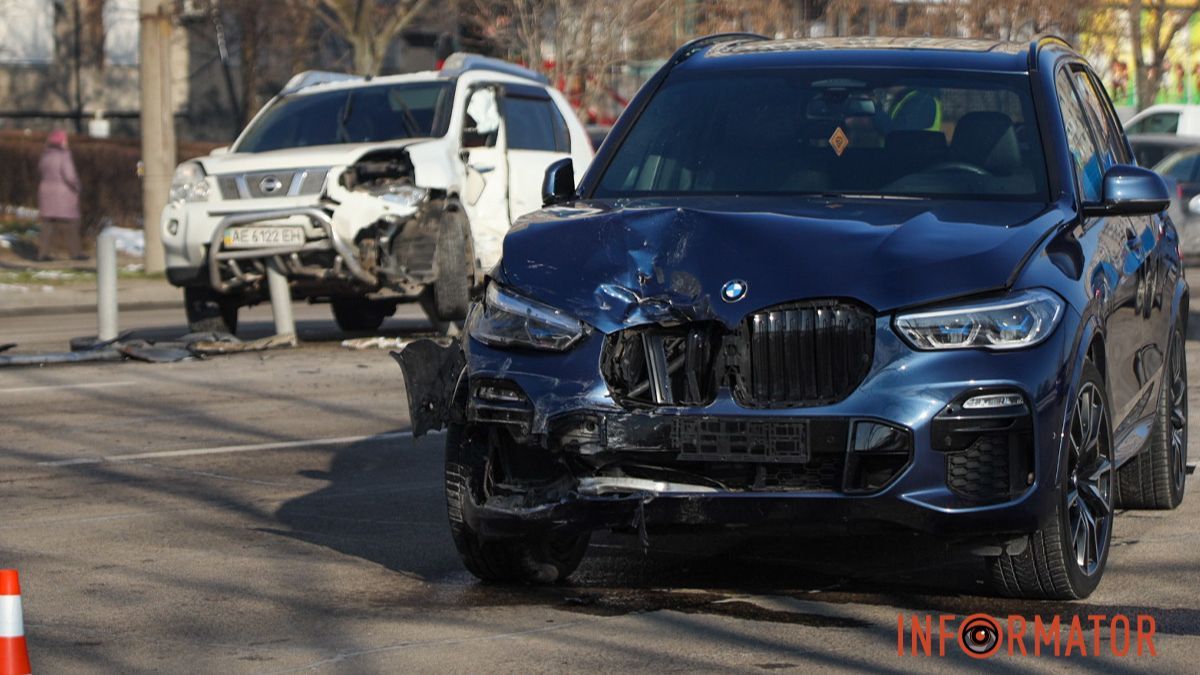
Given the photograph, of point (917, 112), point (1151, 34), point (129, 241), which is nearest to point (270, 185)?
point (917, 112)

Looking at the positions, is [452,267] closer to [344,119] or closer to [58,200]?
[344,119]

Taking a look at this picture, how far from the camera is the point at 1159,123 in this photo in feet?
121

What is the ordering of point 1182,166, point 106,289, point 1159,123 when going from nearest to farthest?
point 106,289 → point 1182,166 → point 1159,123

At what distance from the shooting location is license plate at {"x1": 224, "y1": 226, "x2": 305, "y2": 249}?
14.5m

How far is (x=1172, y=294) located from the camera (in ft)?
25.9

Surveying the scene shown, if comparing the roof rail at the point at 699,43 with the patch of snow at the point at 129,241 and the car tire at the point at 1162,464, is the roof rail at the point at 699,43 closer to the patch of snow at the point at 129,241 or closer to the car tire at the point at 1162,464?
the car tire at the point at 1162,464

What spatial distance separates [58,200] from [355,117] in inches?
498

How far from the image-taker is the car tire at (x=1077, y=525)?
19.1 feet

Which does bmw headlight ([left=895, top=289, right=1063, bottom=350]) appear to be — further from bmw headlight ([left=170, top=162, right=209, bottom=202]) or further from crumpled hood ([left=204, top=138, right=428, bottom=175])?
bmw headlight ([left=170, top=162, right=209, bottom=202])

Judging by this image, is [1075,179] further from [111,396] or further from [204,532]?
[111,396]

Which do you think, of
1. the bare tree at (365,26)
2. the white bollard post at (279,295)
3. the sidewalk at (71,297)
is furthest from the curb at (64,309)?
the bare tree at (365,26)

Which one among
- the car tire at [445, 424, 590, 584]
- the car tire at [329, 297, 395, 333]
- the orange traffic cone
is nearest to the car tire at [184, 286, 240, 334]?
the car tire at [329, 297, 395, 333]

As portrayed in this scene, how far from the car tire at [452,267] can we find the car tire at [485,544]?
8.60 metres

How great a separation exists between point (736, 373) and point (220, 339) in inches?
390
